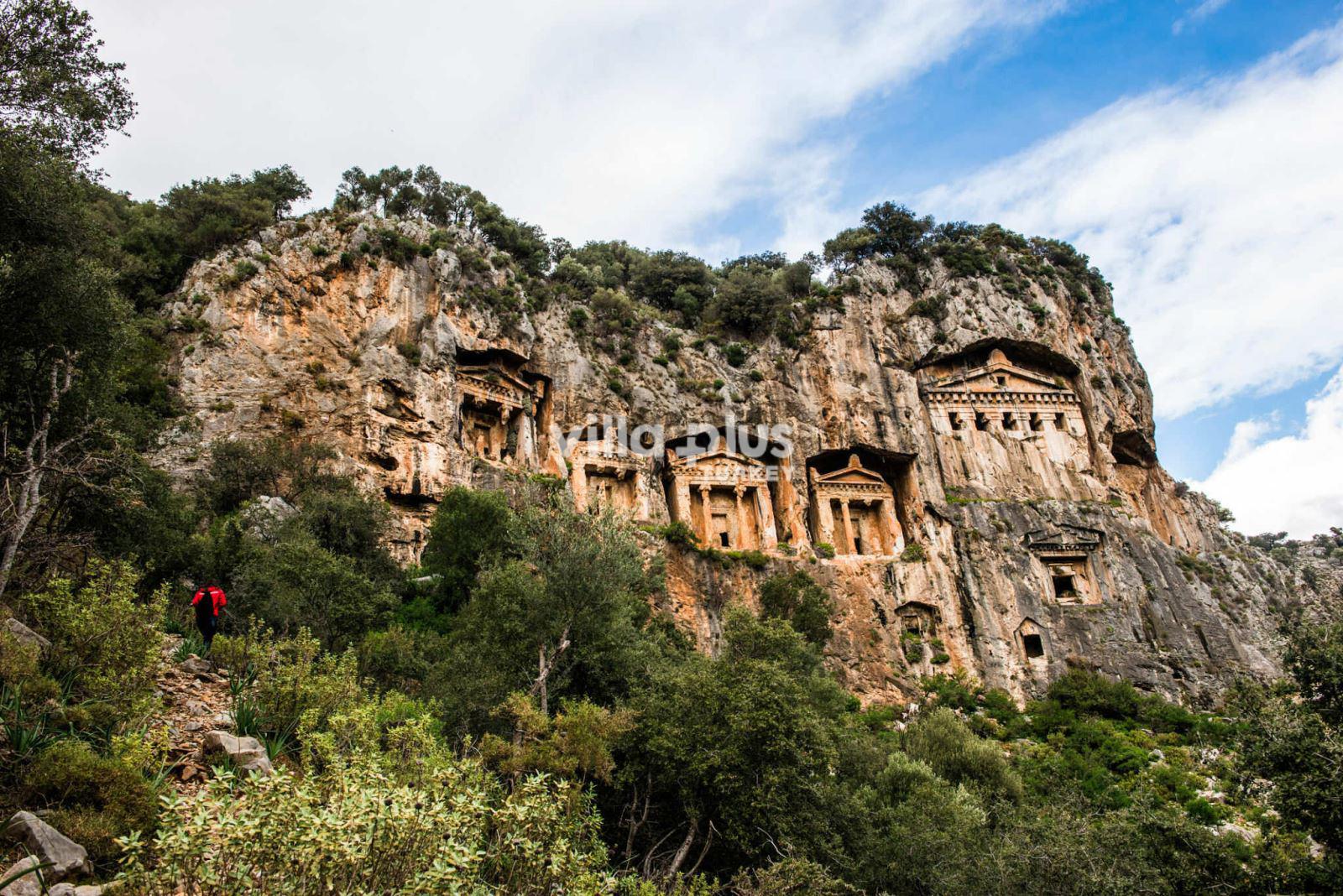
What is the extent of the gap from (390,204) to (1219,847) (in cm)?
5510

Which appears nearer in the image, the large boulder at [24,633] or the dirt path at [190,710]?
the dirt path at [190,710]

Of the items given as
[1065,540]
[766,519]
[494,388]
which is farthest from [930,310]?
[494,388]

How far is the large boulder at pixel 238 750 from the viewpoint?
29.3 ft

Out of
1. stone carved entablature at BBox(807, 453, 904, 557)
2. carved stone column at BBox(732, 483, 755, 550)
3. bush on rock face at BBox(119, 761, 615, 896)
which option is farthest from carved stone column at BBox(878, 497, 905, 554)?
bush on rock face at BBox(119, 761, 615, 896)

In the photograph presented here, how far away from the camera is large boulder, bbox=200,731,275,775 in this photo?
892 cm

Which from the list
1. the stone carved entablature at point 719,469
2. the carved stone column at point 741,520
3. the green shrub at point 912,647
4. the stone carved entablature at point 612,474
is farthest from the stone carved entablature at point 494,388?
the green shrub at point 912,647

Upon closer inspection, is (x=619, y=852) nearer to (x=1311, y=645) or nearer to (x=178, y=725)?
(x=178, y=725)

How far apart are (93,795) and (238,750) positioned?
1.86 metres

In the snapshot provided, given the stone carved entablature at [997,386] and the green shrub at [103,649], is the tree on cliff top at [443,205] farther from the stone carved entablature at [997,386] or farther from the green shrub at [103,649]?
the green shrub at [103,649]

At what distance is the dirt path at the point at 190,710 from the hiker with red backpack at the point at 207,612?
44cm

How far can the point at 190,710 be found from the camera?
10.7 meters

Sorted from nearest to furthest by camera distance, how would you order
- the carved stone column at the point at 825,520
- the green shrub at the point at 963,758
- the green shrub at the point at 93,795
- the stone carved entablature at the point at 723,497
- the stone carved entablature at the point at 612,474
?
the green shrub at the point at 93,795 < the green shrub at the point at 963,758 < the stone carved entablature at the point at 612,474 < the stone carved entablature at the point at 723,497 < the carved stone column at the point at 825,520

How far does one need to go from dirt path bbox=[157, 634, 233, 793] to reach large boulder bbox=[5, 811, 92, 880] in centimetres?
157

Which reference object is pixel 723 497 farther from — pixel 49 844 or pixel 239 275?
pixel 49 844
